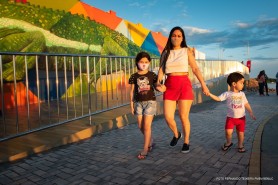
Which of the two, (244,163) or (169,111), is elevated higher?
(169,111)

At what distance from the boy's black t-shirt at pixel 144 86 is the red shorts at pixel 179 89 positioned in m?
0.26

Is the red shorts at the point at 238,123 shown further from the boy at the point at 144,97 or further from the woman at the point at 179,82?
the boy at the point at 144,97

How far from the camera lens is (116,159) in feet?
12.9

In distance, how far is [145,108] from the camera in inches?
159

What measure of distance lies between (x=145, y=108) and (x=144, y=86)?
0.34 metres

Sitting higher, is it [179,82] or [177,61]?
[177,61]

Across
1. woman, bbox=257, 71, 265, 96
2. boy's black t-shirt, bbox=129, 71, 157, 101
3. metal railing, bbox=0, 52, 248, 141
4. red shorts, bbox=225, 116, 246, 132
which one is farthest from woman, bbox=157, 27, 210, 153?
woman, bbox=257, 71, 265, 96

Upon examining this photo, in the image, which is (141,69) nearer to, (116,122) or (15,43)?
(116,122)

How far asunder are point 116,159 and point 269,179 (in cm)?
203

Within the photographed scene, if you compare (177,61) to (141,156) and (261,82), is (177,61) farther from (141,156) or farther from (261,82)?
(261,82)

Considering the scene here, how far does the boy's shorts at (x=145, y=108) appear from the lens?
13.1 ft

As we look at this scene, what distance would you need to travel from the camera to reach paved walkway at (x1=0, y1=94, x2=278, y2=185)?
3.13 m

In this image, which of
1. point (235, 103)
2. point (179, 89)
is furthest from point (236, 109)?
point (179, 89)

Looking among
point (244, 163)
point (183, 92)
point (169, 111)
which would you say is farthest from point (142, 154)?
point (244, 163)
